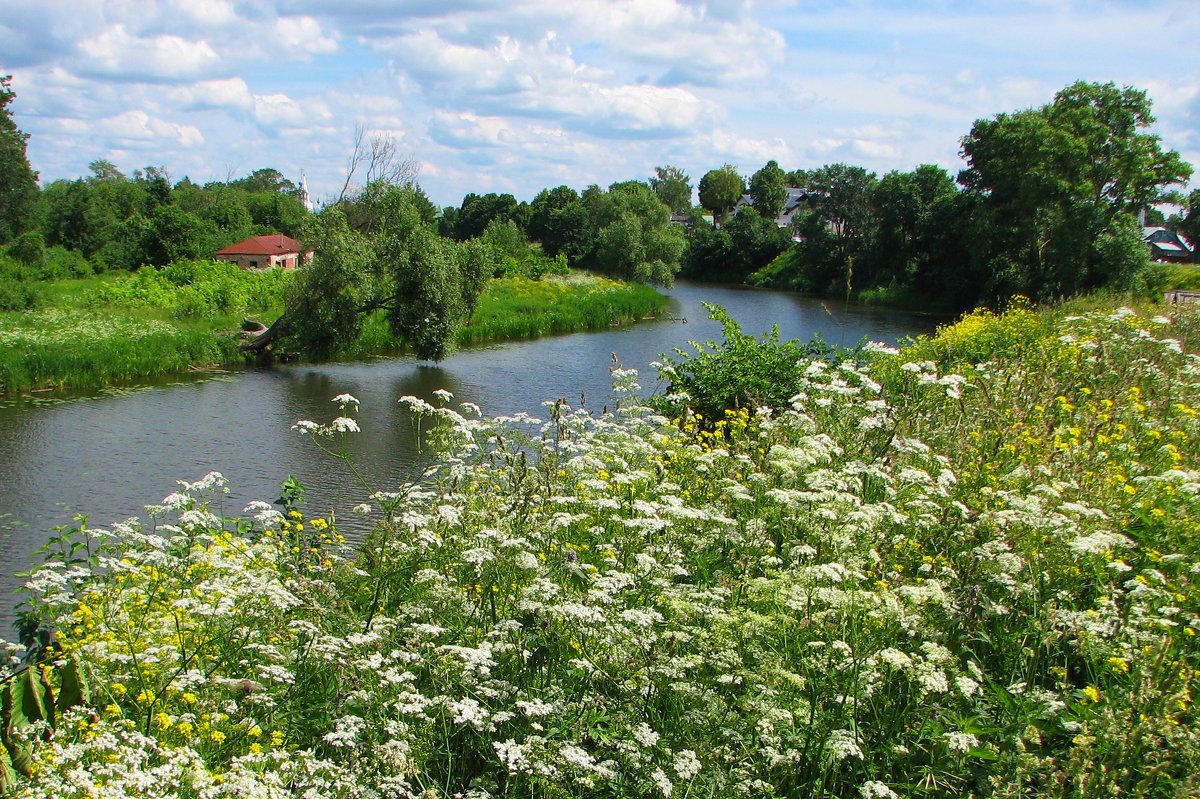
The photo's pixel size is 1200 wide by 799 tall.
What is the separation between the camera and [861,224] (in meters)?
62.4

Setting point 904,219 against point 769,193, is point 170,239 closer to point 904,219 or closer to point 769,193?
point 904,219

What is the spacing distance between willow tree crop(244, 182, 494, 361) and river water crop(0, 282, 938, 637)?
43.1 inches

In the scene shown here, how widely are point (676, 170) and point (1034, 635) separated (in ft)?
444

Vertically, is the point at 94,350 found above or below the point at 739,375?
below

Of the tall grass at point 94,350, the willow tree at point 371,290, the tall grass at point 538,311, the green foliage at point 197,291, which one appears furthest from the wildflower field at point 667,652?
the tall grass at point 538,311

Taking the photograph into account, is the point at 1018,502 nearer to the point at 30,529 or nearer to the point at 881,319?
the point at 30,529

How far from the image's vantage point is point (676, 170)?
5271 inches

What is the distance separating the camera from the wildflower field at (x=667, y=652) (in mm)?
3207

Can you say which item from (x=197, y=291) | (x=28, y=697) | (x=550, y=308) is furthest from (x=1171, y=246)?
(x=28, y=697)

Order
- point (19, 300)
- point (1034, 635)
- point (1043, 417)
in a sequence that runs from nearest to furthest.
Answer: point (1034, 635) → point (1043, 417) → point (19, 300)

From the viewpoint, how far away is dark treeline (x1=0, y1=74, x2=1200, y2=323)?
37375 mm

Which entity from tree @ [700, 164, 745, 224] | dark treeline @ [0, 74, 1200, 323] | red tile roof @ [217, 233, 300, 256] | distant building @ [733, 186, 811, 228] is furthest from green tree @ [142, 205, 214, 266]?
tree @ [700, 164, 745, 224]

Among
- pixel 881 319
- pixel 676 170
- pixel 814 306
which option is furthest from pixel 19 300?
pixel 676 170

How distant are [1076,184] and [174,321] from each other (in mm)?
38409
